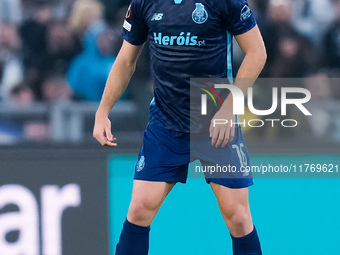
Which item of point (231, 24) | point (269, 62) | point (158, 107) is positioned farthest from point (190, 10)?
point (269, 62)

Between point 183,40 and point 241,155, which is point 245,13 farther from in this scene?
point 241,155

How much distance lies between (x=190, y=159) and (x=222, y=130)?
0.25 meters

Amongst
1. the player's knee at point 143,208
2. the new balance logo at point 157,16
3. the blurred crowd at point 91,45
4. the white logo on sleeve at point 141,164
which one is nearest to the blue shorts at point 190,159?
the white logo on sleeve at point 141,164

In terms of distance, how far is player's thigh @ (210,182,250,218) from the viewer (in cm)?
378

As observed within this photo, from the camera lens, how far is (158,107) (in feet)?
12.7

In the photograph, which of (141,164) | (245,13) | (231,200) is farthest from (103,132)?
(245,13)

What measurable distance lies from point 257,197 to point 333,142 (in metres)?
0.62

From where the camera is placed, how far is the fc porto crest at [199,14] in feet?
11.9

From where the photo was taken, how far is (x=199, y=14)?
3.65 m

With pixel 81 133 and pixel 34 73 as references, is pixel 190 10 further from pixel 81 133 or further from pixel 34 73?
pixel 34 73

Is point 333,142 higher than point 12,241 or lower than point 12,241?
higher

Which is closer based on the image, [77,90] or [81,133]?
[81,133]

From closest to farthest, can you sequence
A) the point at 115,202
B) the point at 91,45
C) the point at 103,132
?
the point at 103,132 → the point at 115,202 → the point at 91,45

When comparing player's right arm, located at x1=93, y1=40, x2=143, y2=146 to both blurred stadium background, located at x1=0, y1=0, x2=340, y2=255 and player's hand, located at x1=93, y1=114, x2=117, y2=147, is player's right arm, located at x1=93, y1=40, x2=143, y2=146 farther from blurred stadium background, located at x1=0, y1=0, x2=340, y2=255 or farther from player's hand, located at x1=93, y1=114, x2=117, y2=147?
blurred stadium background, located at x1=0, y1=0, x2=340, y2=255
